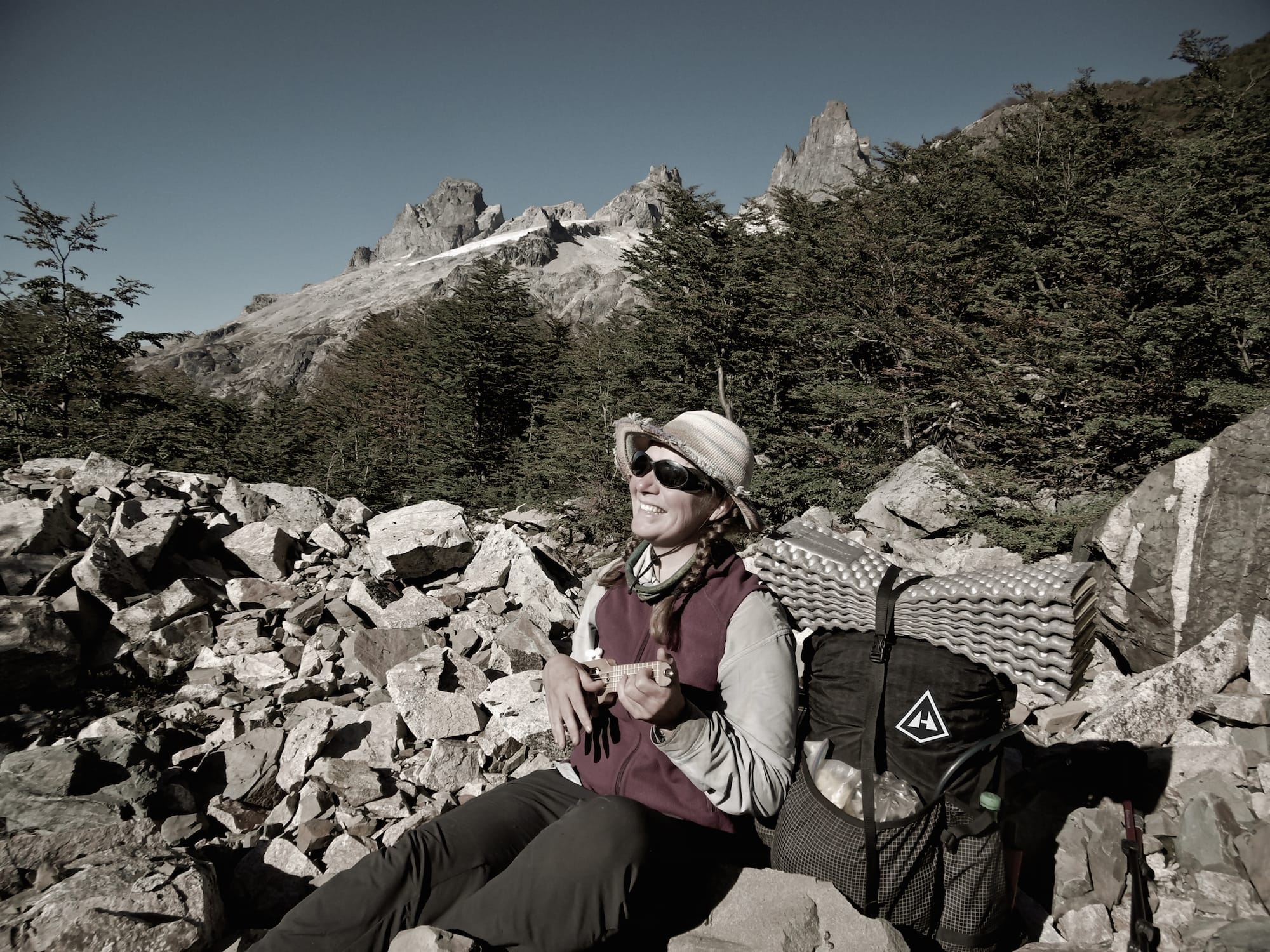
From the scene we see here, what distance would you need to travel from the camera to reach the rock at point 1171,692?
283 centimetres

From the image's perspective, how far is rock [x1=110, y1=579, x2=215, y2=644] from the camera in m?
4.80

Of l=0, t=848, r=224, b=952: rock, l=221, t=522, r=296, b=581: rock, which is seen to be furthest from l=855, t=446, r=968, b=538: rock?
l=0, t=848, r=224, b=952: rock

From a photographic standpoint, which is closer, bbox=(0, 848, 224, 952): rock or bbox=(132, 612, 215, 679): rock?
bbox=(0, 848, 224, 952): rock

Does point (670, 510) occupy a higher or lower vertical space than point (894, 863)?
higher

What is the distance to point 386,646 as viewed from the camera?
180 inches

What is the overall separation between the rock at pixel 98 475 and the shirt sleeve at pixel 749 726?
7.48 meters

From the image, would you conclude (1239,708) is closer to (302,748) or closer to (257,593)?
(302,748)

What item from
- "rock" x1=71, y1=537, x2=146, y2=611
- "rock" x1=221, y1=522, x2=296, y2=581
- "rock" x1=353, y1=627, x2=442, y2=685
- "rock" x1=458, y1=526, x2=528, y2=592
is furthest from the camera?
"rock" x1=221, y1=522, x2=296, y2=581

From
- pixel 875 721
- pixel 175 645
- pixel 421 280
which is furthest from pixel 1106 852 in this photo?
pixel 421 280

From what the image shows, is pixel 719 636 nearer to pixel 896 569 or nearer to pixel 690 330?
pixel 896 569

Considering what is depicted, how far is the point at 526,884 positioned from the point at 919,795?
1.10 meters

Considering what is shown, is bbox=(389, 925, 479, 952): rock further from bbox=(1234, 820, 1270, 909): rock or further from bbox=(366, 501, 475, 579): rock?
bbox=(366, 501, 475, 579): rock

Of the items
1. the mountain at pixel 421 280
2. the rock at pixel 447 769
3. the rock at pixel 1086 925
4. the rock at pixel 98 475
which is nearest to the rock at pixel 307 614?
the rock at pixel 447 769

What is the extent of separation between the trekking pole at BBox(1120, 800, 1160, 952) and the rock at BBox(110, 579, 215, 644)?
631 cm
